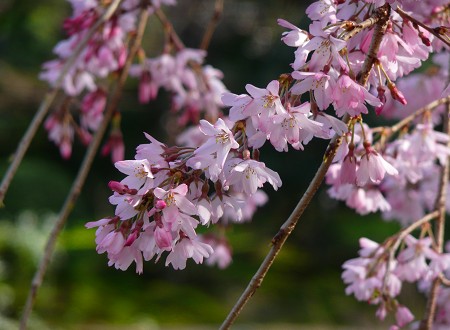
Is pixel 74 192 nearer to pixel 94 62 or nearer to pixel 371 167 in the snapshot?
pixel 94 62

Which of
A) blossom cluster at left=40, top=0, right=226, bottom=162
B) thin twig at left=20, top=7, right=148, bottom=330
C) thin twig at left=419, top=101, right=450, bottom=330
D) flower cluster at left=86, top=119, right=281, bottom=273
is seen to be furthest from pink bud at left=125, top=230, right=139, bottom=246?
blossom cluster at left=40, top=0, right=226, bottom=162

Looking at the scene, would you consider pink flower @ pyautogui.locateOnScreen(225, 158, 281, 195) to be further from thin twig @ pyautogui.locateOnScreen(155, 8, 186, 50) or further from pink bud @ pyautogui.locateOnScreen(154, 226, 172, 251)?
thin twig @ pyautogui.locateOnScreen(155, 8, 186, 50)

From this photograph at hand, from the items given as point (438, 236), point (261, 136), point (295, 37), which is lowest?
point (438, 236)

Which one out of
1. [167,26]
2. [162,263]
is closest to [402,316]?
[167,26]

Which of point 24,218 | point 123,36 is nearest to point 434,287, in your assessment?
point 123,36

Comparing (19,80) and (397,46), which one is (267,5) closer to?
(19,80)

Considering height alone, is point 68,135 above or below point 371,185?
below

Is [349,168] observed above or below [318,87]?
below

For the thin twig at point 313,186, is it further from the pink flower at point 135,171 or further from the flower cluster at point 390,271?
the flower cluster at point 390,271
